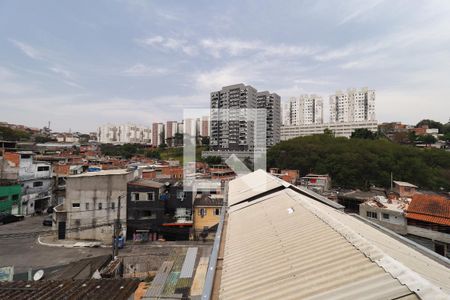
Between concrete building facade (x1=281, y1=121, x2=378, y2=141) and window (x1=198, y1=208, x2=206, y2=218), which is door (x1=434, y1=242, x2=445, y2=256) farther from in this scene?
concrete building facade (x1=281, y1=121, x2=378, y2=141)

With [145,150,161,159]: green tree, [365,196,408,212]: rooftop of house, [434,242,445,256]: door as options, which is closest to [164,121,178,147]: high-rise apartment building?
[145,150,161,159]: green tree

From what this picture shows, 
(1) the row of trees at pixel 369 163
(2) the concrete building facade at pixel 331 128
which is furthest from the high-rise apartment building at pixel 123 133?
(1) the row of trees at pixel 369 163

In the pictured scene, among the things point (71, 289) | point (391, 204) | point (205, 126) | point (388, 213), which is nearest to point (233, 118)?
point (205, 126)

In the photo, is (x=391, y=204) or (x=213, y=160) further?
(x=213, y=160)

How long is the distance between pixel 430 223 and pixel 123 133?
89.2m

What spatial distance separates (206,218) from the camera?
1658cm

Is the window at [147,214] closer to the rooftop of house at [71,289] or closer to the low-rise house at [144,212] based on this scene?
the low-rise house at [144,212]

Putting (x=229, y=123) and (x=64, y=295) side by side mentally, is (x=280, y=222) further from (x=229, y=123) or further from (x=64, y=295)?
(x=229, y=123)

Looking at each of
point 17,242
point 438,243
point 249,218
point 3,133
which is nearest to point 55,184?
point 17,242

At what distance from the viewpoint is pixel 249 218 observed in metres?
5.25

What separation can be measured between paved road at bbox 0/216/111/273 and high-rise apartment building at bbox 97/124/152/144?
74379mm

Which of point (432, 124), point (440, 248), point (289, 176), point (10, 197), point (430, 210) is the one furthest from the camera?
point (432, 124)

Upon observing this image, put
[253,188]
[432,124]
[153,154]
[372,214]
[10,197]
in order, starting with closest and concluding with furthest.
→ [253,188] < [372,214] < [10,197] < [153,154] < [432,124]

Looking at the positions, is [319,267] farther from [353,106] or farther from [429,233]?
[353,106]
